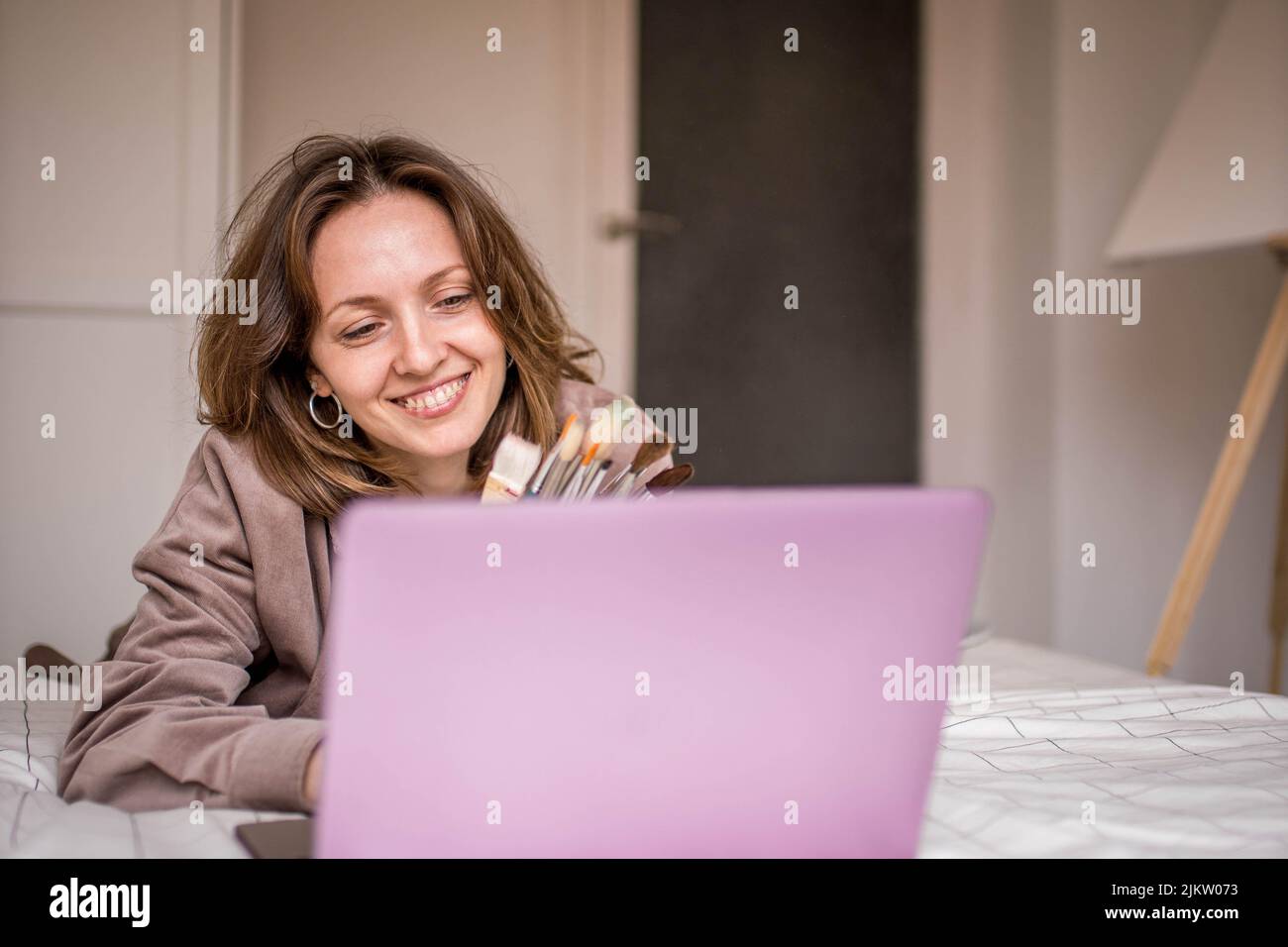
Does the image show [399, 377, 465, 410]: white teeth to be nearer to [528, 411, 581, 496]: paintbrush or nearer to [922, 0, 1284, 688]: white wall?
[528, 411, 581, 496]: paintbrush

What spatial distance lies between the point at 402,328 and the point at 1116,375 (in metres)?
2.17

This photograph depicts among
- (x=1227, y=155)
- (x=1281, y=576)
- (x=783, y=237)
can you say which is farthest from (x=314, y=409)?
(x=783, y=237)

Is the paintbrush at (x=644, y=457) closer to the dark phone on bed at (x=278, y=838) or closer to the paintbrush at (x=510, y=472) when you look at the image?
the paintbrush at (x=510, y=472)

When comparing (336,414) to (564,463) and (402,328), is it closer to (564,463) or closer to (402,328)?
(402,328)

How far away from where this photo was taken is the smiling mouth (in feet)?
4.07

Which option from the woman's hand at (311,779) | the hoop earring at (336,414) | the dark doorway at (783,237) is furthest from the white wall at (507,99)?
the woman's hand at (311,779)

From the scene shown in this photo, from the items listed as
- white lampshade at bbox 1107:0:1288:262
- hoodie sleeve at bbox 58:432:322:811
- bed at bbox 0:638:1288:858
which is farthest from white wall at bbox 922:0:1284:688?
hoodie sleeve at bbox 58:432:322:811

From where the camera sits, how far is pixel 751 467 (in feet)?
10.7

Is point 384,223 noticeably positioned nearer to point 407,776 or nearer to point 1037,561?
point 407,776

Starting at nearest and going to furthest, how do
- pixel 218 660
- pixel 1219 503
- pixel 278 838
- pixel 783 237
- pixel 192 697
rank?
pixel 278 838 → pixel 192 697 → pixel 218 660 → pixel 1219 503 → pixel 783 237

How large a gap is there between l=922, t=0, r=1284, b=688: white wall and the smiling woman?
1.88 m

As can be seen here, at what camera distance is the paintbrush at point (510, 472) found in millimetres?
972

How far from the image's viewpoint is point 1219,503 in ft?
7.00

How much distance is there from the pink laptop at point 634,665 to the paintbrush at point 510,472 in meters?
0.39
